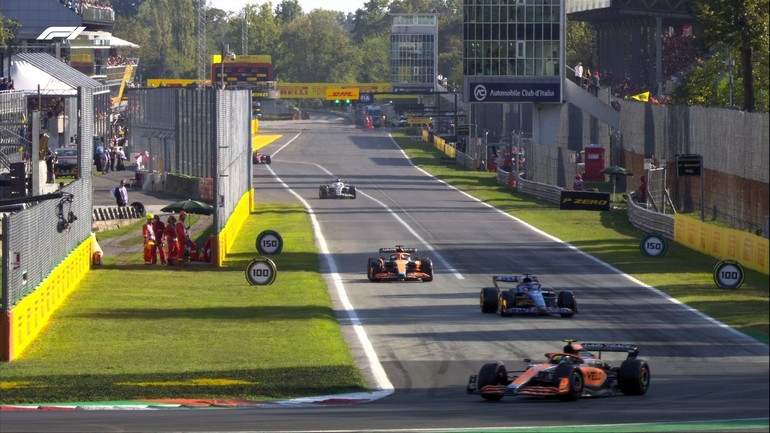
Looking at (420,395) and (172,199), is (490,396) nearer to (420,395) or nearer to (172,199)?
(420,395)

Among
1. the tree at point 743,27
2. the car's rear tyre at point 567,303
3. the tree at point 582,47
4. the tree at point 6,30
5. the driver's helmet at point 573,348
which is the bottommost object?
the car's rear tyre at point 567,303

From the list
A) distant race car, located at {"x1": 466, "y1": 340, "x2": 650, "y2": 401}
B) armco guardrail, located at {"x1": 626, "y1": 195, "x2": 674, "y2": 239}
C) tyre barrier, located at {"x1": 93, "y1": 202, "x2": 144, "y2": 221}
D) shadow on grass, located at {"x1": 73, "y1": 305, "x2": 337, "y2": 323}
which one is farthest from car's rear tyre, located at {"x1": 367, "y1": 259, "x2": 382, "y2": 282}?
tyre barrier, located at {"x1": 93, "y1": 202, "x2": 144, "y2": 221}

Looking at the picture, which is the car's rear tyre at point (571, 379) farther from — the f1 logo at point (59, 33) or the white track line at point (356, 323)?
the f1 logo at point (59, 33)

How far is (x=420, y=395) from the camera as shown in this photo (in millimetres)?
20625

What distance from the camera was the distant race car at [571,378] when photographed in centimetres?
1894

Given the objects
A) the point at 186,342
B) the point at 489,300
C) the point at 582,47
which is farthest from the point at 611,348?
the point at 582,47

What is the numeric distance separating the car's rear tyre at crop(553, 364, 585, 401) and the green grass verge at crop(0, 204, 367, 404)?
12.7ft

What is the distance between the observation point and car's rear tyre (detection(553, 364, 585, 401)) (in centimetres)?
1883

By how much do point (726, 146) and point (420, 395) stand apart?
94.4 feet

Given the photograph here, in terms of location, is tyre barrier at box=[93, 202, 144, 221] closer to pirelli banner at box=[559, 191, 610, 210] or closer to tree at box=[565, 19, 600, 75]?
pirelli banner at box=[559, 191, 610, 210]

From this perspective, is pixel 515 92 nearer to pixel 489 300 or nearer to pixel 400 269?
pixel 400 269

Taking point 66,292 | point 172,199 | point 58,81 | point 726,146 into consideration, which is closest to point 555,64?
point 172,199

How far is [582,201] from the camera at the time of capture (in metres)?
59.3

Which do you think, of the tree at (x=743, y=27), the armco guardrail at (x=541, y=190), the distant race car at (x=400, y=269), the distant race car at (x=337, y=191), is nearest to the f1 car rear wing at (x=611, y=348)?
the distant race car at (x=400, y=269)
